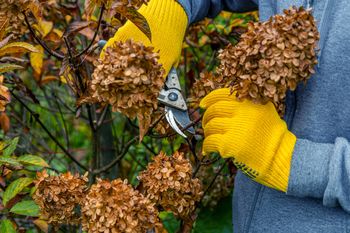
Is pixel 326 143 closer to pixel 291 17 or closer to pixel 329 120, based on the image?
pixel 329 120

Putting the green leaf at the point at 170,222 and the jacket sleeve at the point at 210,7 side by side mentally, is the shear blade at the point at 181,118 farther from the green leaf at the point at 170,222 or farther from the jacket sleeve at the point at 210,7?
the green leaf at the point at 170,222

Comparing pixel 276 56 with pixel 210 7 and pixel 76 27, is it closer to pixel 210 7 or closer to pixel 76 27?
pixel 210 7

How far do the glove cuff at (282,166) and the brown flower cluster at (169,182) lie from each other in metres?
0.19

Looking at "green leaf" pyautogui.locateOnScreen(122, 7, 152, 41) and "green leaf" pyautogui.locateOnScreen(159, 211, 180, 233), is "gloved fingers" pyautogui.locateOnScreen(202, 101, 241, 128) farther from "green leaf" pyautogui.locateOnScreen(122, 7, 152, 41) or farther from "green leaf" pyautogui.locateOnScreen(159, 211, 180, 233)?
"green leaf" pyautogui.locateOnScreen(159, 211, 180, 233)

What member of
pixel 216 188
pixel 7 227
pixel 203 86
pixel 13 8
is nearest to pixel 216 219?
pixel 216 188

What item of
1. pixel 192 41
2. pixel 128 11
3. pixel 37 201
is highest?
pixel 128 11

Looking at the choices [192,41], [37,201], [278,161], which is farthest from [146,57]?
[192,41]

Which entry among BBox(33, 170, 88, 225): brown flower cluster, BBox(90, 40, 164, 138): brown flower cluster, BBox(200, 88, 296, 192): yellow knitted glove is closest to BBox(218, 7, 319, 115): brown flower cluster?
BBox(200, 88, 296, 192): yellow knitted glove

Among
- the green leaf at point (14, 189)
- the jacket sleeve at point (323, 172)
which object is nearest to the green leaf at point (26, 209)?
the green leaf at point (14, 189)

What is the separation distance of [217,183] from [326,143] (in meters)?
0.93

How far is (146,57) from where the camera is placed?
113 centimetres

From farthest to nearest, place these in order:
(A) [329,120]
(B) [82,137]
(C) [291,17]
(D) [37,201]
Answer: (B) [82,137]
(D) [37,201]
(A) [329,120]
(C) [291,17]

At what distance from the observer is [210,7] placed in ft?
5.21

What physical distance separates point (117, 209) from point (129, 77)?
10.2 inches
